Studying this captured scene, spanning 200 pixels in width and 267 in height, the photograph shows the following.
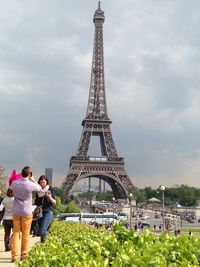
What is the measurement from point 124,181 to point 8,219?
274 ft

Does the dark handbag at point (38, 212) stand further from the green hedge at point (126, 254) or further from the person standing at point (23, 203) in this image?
the green hedge at point (126, 254)

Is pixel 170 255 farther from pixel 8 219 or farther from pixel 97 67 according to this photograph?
pixel 97 67

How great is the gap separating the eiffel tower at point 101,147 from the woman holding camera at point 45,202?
79.9 meters

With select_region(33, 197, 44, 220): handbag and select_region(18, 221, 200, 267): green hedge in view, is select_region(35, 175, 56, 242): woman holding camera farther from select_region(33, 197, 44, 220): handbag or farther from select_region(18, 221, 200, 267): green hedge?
select_region(18, 221, 200, 267): green hedge

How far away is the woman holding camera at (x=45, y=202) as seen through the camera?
404 inches

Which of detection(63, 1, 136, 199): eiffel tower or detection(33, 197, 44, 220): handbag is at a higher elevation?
detection(63, 1, 136, 199): eiffel tower

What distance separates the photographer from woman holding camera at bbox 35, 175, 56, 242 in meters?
A: 10.3

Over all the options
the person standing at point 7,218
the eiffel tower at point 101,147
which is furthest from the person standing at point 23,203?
the eiffel tower at point 101,147

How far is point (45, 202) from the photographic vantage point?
1053 centimetres

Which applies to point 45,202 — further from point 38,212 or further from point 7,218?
point 7,218

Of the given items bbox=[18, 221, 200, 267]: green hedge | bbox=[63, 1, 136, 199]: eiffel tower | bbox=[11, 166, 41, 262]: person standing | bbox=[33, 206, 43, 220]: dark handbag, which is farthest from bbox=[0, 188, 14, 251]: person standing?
bbox=[63, 1, 136, 199]: eiffel tower

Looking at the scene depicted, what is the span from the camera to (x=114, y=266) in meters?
3.68

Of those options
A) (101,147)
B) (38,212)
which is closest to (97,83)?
(101,147)

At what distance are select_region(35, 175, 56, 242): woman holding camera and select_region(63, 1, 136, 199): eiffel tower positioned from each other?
79.9 meters
